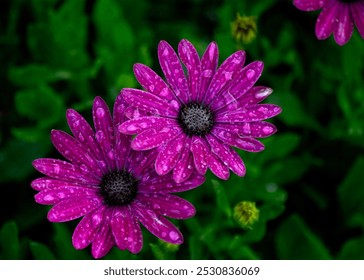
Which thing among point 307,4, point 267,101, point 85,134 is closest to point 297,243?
point 267,101

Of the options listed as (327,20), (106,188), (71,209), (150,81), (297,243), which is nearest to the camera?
(71,209)

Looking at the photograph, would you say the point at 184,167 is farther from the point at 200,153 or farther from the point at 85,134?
the point at 85,134

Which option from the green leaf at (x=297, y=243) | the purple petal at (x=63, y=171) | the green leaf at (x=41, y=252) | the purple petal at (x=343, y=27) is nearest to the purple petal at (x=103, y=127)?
the purple petal at (x=63, y=171)

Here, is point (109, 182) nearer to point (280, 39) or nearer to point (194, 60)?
point (194, 60)

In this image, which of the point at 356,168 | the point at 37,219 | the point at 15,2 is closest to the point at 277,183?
the point at 356,168

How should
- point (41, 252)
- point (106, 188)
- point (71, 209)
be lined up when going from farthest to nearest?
point (41, 252), point (106, 188), point (71, 209)
